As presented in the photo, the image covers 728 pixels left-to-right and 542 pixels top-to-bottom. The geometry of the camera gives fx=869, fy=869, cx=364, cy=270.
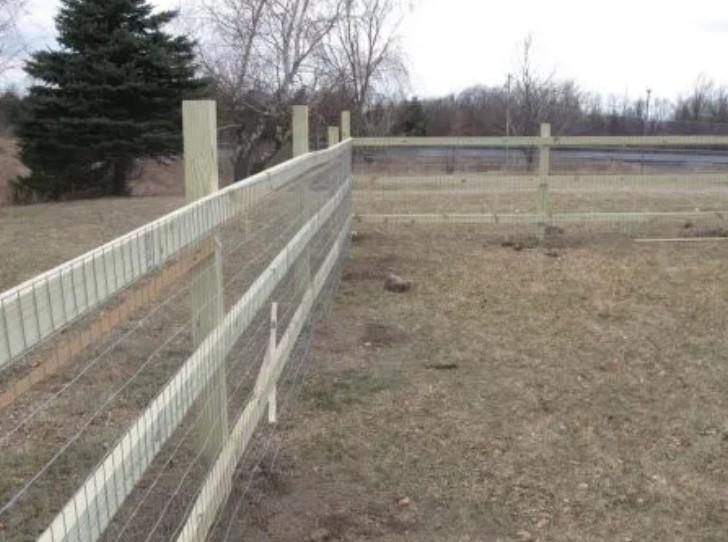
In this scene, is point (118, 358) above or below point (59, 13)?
below

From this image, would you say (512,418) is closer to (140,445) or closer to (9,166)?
(140,445)

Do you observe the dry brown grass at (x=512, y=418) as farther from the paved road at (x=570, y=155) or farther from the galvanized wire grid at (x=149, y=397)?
the paved road at (x=570, y=155)

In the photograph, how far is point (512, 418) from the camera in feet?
16.3

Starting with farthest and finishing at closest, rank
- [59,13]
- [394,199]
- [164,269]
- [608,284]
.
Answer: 1. [59,13]
2. [394,199]
3. [608,284]
4. [164,269]

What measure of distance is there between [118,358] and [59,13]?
19054mm

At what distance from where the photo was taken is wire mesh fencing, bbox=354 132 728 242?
36.6 feet

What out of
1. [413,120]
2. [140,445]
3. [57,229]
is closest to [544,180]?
[57,229]

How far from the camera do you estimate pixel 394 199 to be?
15.1 meters

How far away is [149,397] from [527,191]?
461 inches

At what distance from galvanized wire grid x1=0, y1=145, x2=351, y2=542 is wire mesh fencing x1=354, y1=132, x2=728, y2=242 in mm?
4101

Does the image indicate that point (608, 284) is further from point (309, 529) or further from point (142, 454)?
point (142, 454)

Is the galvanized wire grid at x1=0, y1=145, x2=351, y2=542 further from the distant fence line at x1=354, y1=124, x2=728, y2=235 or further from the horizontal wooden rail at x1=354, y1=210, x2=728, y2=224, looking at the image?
the distant fence line at x1=354, y1=124, x2=728, y2=235

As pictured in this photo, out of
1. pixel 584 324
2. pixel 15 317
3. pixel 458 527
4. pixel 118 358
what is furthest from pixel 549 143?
pixel 15 317

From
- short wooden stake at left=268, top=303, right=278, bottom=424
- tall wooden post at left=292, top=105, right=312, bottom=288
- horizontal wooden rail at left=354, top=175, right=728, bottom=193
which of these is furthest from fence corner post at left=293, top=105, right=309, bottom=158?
horizontal wooden rail at left=354, top=175, right=728, bottom=193
